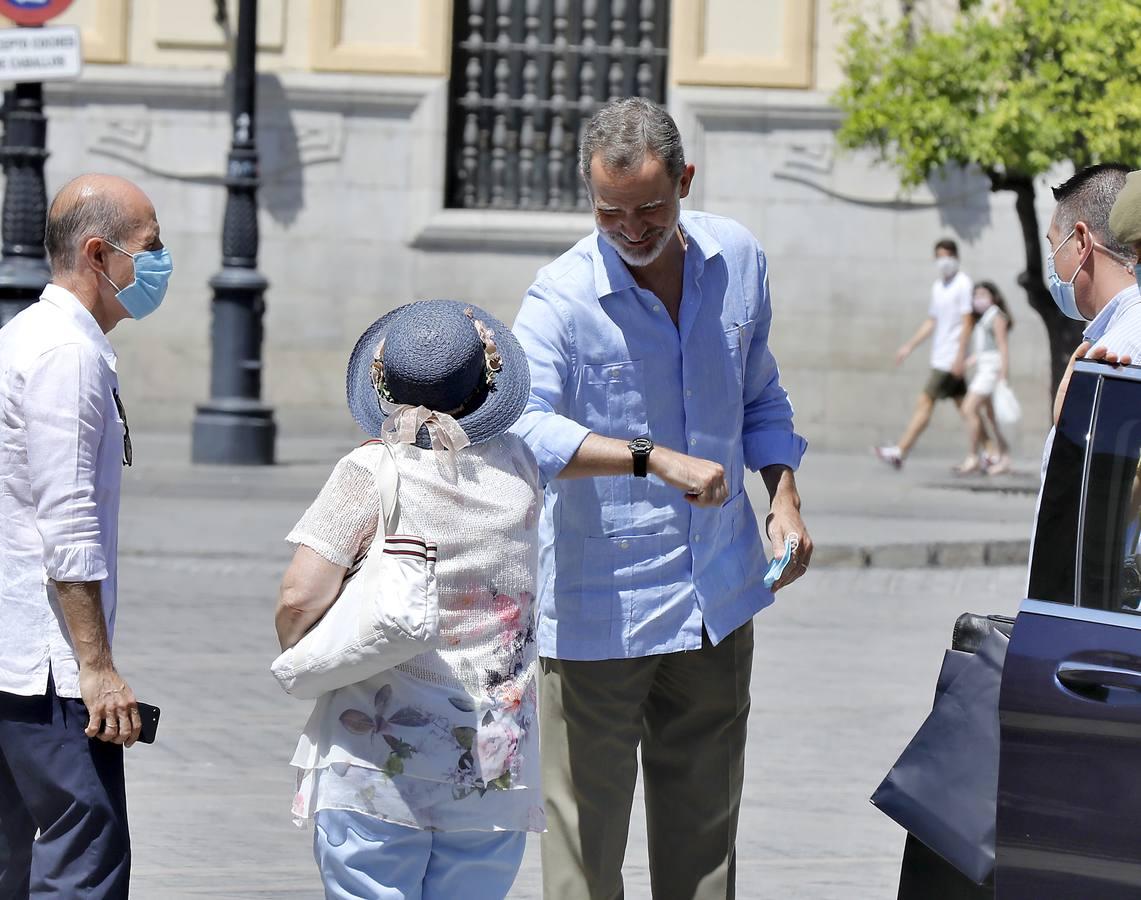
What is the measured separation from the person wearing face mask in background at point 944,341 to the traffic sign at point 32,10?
8.43m

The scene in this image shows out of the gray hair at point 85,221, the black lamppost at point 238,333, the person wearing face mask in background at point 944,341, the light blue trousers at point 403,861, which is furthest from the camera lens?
the person wearing face mask in background at point 944,341

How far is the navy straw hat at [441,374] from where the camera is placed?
3.60 meters

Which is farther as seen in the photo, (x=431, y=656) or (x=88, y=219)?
(x=88, y=219)

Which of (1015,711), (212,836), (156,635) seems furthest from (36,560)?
(156,635)

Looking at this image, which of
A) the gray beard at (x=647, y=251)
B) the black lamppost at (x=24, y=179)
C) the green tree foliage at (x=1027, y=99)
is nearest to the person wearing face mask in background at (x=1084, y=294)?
the gray beard at (x=647, y=251)

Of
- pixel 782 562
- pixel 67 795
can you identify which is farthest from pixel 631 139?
pixel 67 795

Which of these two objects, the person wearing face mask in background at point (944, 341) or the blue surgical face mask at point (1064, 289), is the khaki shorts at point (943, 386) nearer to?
the person wearing face mask in background at point (944, 341)

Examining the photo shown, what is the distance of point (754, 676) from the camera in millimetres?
8953

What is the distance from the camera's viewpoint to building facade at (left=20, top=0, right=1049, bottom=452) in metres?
19.3

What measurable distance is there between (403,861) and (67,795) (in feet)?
2.44

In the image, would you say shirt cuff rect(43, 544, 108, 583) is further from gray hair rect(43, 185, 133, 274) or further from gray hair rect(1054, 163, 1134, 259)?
gray hair rect(1054, 163, 1134, 259)

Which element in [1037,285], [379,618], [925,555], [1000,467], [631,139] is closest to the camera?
[379,618]

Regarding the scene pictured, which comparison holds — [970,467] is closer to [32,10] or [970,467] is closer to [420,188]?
[420,188]

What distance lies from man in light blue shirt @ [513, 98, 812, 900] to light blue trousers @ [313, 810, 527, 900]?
674 mm
